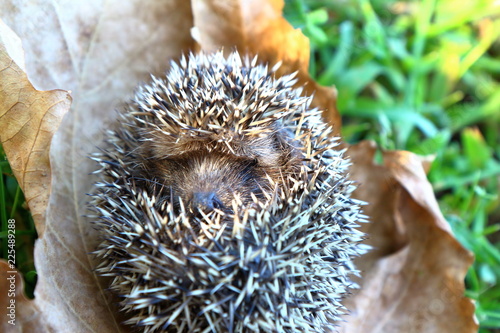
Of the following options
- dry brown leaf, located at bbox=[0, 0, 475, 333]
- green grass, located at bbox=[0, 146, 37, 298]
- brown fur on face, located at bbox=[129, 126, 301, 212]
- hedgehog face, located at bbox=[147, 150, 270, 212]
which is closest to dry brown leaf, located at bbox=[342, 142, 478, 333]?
dry brown leaf, located at bbox=[0, 0, 475, 333]

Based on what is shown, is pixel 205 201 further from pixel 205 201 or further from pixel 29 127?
pixel 29 127

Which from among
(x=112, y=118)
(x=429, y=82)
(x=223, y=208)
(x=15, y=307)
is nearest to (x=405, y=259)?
(x=223, y=208)

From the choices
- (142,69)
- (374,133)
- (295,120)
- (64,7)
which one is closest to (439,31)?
(374,133)

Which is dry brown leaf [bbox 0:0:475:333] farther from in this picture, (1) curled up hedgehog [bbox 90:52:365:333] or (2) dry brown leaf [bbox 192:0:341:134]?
(1) curled up hedgehog [bbox 90:52:365:333]

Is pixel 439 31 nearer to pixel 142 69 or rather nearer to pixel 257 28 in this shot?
pixel 257 28

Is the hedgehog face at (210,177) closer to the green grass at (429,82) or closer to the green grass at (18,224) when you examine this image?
the green grass at (18,224)

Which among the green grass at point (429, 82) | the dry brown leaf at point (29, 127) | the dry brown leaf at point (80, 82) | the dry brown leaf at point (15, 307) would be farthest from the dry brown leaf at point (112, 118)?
the green grass at point (429, 82)

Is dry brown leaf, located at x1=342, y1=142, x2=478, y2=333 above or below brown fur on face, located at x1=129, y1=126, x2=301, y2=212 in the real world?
below
